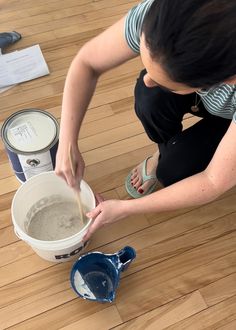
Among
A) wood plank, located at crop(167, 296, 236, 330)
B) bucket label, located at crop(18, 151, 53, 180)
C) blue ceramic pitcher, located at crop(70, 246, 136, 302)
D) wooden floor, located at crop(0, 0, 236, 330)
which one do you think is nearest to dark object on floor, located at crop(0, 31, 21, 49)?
wooden floor, located at crop(0, 0, 236, 330)

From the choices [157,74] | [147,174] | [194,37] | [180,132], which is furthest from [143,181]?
[194,37]

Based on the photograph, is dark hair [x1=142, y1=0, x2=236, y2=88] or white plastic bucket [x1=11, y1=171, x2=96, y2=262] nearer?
dark hair [x1=142, y1=0, x2=236, y2=88]

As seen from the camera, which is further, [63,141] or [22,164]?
[22,164]

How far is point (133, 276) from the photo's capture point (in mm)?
1073

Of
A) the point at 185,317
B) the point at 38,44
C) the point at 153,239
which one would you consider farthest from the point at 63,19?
the point at 185,317

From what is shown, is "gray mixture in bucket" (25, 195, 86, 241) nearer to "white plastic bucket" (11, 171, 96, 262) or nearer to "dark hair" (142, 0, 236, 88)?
"white plastic bucket" (11, 171, 96, 262)

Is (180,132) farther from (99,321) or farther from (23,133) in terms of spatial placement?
(99,321)

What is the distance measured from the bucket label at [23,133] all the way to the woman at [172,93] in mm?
174

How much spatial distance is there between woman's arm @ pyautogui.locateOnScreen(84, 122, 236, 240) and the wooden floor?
0.76 ft

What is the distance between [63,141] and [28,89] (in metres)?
0.60

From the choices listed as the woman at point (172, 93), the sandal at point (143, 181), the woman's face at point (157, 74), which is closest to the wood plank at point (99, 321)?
the woman at point (172, 93)

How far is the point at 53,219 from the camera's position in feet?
3.46

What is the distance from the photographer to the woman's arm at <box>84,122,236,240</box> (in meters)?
0.75

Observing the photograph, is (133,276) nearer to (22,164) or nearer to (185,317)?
(185,317)
